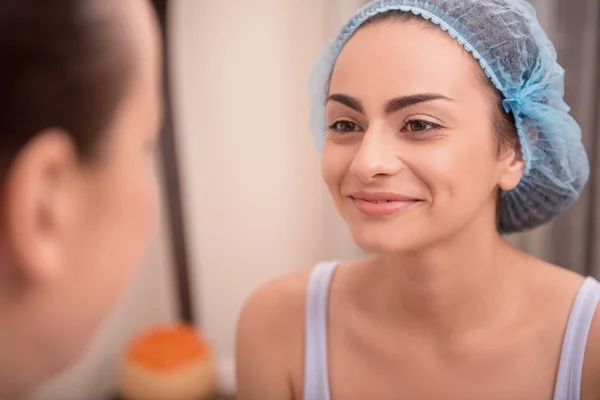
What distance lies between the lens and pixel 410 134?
81cm

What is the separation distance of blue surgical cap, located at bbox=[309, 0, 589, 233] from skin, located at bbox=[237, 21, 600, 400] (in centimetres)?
3

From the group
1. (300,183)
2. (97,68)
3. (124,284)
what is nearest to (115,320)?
(300,183)

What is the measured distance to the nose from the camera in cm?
78

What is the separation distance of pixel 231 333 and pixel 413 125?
1.58m

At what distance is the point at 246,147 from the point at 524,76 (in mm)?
1295

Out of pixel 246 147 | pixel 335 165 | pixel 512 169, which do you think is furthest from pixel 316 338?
pixel 246 147

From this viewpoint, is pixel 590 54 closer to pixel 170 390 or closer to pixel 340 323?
pixel 340 323

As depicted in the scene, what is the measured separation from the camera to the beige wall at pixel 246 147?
1.94 meters

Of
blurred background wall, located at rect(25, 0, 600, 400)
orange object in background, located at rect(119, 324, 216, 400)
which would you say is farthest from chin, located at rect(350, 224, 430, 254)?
orange object in background, located at rect(119, 324, 216, 400)

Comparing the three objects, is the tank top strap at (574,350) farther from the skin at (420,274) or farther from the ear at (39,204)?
the ear at (39,204)

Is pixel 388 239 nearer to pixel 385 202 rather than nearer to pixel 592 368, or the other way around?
pixel 385 202

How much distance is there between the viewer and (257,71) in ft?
6.47

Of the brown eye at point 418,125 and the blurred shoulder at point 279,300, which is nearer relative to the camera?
the brown eye at point 418,125

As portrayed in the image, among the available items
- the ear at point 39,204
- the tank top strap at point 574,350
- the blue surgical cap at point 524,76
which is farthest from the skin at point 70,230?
the tank top strap at point 574,350
